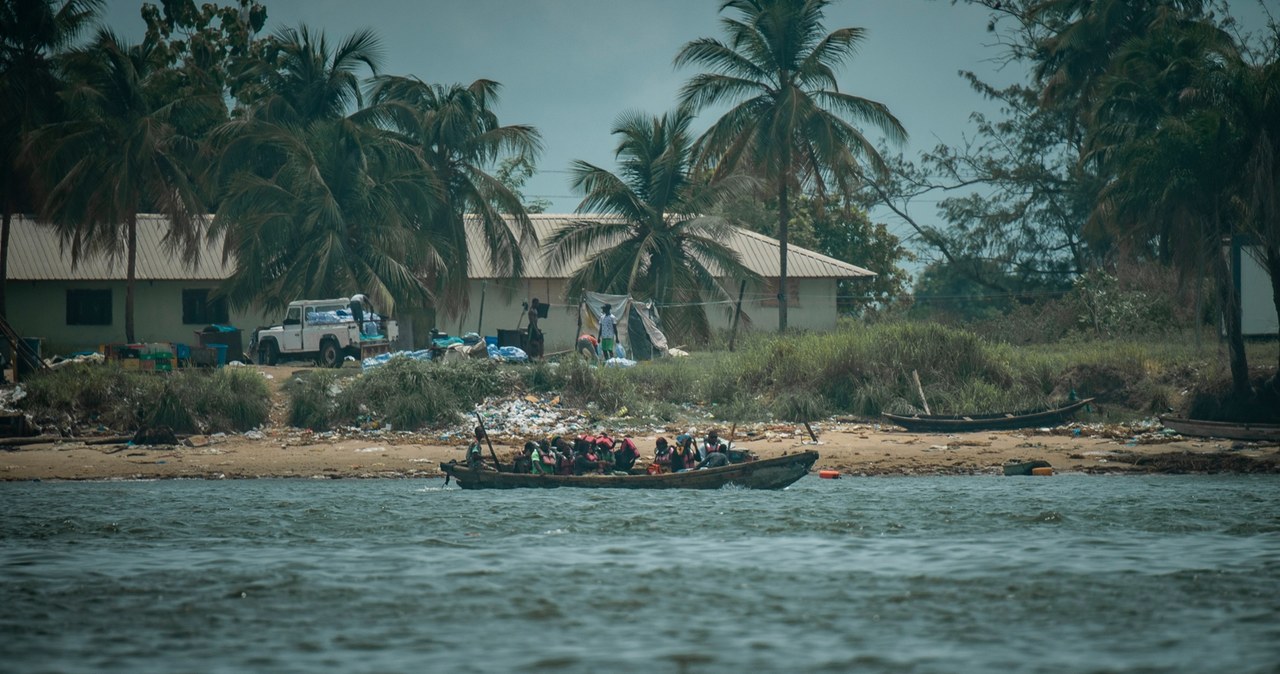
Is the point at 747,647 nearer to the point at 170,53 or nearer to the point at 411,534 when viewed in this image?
the point at 411,534

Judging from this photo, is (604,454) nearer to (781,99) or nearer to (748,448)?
(748,448)

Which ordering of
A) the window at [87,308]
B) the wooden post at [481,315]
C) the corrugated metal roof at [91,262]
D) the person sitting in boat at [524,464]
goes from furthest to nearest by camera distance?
the window at [87,308], the corrugated metal roof at [91,262], the wooden post at [481,315], the person sitting in boat at [524,464]

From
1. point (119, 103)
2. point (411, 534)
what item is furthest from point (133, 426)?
point (119, 103)

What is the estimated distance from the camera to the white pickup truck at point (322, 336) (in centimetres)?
3284

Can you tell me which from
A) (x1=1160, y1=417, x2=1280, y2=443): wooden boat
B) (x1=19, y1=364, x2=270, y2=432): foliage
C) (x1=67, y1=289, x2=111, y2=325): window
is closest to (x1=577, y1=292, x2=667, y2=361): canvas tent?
(x1=19, y1=364, x2=270, y2=432): foliage

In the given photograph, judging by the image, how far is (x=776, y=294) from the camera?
41.3 meters

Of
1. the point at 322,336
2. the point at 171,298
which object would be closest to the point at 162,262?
the point at 171,298

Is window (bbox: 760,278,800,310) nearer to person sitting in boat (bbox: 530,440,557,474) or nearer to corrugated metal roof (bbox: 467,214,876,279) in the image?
corrugated metal roof (bbox: 467,214,876,279)

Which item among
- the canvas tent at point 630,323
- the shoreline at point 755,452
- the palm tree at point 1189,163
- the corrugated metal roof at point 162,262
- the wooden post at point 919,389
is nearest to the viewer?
the shoreline at point 755,452

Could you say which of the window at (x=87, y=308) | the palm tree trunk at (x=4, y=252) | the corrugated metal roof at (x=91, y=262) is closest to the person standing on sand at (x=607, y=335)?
the corrugated metal roof at (x=91, y=262)

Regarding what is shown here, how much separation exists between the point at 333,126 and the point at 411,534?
19985 millimetres

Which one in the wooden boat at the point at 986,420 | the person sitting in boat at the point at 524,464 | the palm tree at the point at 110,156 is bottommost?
the person sitting in boat at the point at 524,464

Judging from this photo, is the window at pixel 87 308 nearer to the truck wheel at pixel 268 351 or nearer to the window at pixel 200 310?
the window at pixel 200 310

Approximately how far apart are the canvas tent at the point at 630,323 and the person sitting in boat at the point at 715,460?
13.9 metres
